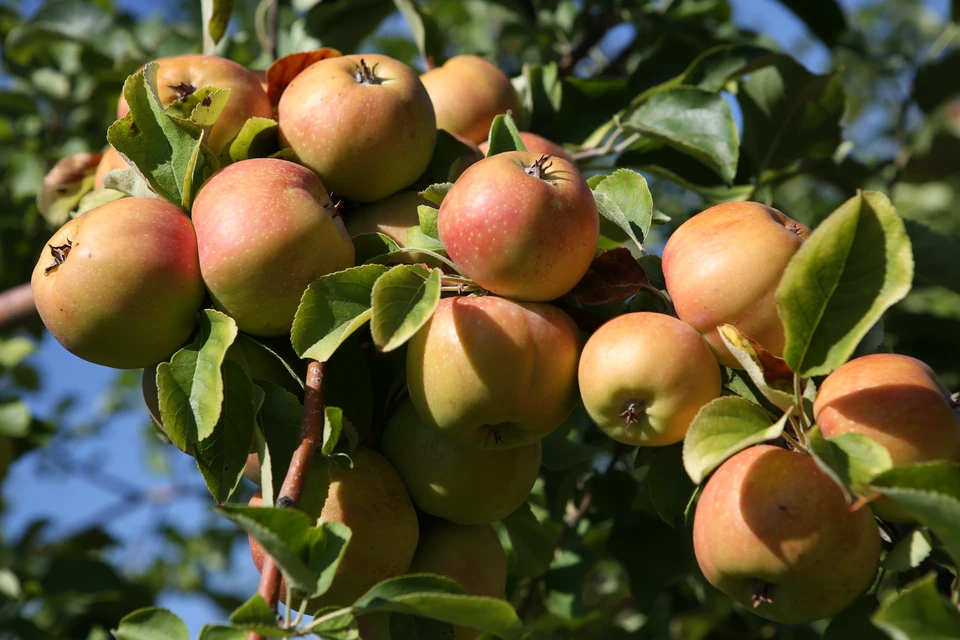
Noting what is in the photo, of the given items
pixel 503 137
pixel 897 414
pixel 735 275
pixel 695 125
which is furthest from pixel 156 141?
pixel 897 414

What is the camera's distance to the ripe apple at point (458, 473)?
4.11ft

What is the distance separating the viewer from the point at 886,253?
98cm

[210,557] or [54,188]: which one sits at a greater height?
[54,188]

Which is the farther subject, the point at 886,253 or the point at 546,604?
the point at 546,604

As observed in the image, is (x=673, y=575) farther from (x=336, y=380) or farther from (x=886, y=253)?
(x=886, y=253)

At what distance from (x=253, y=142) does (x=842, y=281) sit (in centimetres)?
89

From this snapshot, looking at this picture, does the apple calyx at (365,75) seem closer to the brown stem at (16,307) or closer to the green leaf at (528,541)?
the green leaf at (528,541)

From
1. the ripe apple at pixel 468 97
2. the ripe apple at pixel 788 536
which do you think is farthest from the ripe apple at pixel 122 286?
the ripe apple at pixel 788 536

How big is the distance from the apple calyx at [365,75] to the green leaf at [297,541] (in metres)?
0.73

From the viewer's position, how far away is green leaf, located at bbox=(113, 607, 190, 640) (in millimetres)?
1038

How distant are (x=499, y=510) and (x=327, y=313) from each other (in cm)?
38

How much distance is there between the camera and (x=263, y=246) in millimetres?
1178

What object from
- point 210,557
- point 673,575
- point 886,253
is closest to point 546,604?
point 673,575

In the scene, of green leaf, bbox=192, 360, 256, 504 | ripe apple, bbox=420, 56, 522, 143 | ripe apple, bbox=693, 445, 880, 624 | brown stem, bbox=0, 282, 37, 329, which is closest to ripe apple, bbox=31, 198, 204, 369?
green leaf, bbox=192, 360, 256, 504
